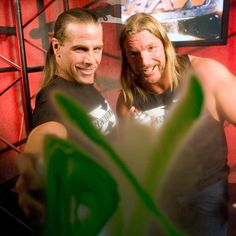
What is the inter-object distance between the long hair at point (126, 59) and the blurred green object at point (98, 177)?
Result: 5 centimetres

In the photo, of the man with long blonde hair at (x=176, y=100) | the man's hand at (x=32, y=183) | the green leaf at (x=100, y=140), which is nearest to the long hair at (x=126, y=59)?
the man with long blonde hair at (x=176, y=100)

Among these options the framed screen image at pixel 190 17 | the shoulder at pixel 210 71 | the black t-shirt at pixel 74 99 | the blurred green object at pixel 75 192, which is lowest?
the blurred green object at pixel 75 192

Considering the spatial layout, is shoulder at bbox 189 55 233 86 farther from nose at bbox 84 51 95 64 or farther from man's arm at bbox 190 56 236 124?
nose at bbox 84 51 95 64

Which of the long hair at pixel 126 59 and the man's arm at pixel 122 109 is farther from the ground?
the long hair at pixel 126 59

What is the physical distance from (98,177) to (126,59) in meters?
0.28

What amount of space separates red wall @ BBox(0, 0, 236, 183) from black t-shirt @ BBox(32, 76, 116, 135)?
0.05 meters

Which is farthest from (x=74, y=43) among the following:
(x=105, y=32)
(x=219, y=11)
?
(x=219, y=11)

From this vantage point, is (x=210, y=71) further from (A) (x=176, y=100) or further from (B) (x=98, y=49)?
(B) (x=98, y=49)

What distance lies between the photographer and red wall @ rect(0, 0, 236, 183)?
2.04 feet

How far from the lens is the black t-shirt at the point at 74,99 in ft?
2.01

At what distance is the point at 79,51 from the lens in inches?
23.8

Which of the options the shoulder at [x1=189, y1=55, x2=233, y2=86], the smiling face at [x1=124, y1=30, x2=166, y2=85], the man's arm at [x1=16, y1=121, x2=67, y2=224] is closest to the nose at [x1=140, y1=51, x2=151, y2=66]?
the smiling face at [x1=124, y1=30, x2=166, y2=85]

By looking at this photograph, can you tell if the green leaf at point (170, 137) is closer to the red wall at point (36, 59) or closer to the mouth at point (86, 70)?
the red wall at point (36, 59)

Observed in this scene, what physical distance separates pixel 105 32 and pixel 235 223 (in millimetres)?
570
